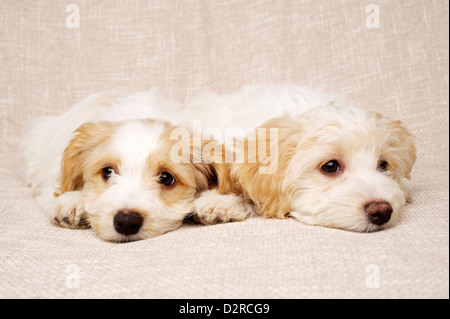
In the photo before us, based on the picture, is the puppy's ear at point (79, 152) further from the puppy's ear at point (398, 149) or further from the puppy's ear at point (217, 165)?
the puppy's ear at point (398, 149)

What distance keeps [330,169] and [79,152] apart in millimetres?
1291

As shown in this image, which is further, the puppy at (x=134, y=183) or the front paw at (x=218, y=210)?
the front paw at (x=218, y=210)

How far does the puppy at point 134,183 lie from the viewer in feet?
7.43

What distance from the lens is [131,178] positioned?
241cm

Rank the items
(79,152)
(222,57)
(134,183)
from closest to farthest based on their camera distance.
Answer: (134,183) → (79,152) → (222,57)

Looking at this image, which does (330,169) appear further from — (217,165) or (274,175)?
(217,165)

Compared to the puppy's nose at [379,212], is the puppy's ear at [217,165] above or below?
above

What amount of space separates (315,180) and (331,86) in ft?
5.38

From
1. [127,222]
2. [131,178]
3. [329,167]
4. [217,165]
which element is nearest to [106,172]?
[131,178]

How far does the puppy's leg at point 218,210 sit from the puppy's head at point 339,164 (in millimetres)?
254

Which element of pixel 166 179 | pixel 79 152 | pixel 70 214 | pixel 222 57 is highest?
pixel 222 57

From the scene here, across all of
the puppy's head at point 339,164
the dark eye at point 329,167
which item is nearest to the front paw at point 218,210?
the puppy's head at point 339,164
